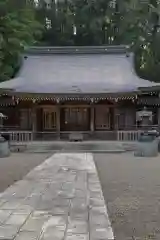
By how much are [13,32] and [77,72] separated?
7460mm

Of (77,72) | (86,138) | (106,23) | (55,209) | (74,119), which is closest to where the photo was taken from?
(55,209)

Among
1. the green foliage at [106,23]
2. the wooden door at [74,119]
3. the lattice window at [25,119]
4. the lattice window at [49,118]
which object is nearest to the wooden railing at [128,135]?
the wooden door at [74,119]

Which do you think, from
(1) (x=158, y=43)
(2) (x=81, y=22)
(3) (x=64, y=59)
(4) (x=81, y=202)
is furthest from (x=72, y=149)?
(2) (x=81, y=22)

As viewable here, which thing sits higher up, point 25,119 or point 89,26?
point 89,26

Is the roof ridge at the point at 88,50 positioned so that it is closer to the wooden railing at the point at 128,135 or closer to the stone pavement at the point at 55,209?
the wooden railing at the point at 128,135

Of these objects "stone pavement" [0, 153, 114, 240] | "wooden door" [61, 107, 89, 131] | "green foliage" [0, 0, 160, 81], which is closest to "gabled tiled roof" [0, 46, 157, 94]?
"wooden door" [61, 107, 89, 131]

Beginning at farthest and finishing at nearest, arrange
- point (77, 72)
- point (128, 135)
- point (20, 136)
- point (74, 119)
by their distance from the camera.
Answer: point (77, 72), point (74, 119), point (20, 136), point (128, 135)

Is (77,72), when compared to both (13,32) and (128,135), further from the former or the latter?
(13,32)

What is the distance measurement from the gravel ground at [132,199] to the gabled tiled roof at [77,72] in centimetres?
1097

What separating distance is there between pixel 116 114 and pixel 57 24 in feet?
56.0

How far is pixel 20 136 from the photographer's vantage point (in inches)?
855

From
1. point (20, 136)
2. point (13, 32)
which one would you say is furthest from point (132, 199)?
point (13, 32)

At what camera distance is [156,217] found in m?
5.93

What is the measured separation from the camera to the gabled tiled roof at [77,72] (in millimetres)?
22886
